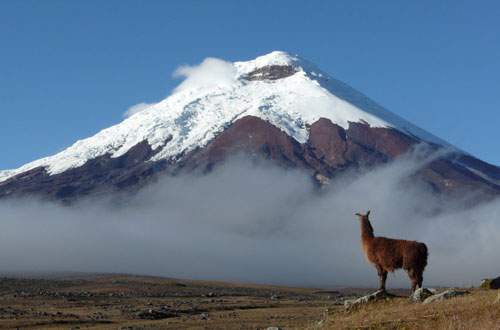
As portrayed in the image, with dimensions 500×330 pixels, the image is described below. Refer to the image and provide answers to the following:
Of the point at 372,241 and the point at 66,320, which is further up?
the point at 372,241

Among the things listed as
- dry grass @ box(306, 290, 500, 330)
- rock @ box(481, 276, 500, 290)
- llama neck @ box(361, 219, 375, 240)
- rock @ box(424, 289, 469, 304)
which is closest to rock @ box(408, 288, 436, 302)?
dry grass @ box(306, 290, 500, 330)

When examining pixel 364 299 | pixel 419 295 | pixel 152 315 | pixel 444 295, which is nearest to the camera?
pixel 444 295

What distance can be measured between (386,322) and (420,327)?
124cm

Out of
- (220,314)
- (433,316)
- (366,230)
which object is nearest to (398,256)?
(366,230)

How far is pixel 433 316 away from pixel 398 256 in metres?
6.63

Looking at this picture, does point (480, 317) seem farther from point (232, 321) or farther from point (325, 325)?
point (232, 321)

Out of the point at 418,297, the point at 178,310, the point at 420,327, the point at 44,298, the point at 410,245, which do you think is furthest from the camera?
the point at 44,298

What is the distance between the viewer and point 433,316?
18.6m

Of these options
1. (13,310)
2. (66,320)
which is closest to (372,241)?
(66,320)

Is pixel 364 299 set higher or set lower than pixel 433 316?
higher

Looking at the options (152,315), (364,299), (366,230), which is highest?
(366,230)

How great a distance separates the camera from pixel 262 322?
38.4 m

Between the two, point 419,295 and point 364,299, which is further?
point 364,299

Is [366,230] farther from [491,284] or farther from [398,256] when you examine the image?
[491,284]
